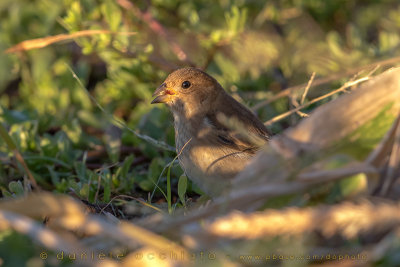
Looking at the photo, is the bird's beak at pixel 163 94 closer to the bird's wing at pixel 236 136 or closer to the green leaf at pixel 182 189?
the bird's wing at pixel 236 136

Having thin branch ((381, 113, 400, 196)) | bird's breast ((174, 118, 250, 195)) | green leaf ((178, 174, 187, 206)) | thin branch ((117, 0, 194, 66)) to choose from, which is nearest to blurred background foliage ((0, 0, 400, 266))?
thin branch ((117, 0, 194, 66))

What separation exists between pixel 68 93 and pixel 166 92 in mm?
1866

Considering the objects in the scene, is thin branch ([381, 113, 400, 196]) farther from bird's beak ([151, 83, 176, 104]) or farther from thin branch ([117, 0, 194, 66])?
thin branch ([117, 0, 194, 66])

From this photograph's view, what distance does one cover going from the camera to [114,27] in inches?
183

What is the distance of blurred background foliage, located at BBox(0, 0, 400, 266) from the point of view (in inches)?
165

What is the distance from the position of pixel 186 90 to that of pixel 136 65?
38.2 inches

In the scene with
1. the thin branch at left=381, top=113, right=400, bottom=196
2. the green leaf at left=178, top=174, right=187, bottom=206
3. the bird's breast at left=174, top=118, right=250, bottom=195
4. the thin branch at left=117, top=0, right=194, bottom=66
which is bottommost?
the green leaf at left=178, top=174, right=187, bottom=206

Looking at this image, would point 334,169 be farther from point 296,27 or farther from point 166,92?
point 296,27

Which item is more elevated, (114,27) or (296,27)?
(296,27)

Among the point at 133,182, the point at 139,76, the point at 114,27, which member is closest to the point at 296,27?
the point at 139,76

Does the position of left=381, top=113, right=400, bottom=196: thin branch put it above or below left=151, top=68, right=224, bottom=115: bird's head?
below

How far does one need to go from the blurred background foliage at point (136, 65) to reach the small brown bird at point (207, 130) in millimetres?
340

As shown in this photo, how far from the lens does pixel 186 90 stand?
4270 mm

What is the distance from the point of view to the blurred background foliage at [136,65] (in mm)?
4203
